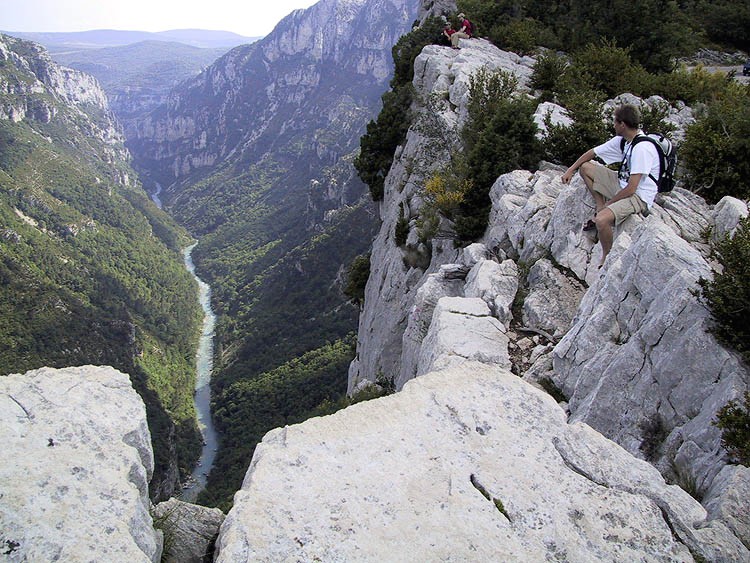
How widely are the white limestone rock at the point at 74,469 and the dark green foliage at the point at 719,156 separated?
12.2 meters

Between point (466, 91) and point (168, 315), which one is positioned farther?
point (168, 315)

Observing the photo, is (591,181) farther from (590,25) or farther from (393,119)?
(590,25)

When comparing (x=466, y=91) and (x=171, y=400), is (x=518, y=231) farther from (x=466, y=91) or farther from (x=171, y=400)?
(x=171, y=400)

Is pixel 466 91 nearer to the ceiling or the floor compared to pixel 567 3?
nearer to the floor

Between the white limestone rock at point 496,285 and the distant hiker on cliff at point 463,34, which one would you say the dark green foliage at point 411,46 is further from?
the white limestone rock at point 496,285

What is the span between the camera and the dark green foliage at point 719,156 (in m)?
10.8

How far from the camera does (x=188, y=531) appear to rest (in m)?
5.36

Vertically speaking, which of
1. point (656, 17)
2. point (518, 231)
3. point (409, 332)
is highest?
point (656, 17)

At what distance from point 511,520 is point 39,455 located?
4721mm

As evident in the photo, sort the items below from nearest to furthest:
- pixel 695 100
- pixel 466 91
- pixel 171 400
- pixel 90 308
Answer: pixel 695 100 → pixel 466 91 → pixel 171 400 → pixel 90 308

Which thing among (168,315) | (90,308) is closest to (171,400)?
(90,308)

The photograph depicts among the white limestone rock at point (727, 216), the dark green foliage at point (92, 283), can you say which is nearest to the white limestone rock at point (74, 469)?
the white limestone rock at point (727, 216)

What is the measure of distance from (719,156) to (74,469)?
13.4 m

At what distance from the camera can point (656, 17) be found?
22734 mm
